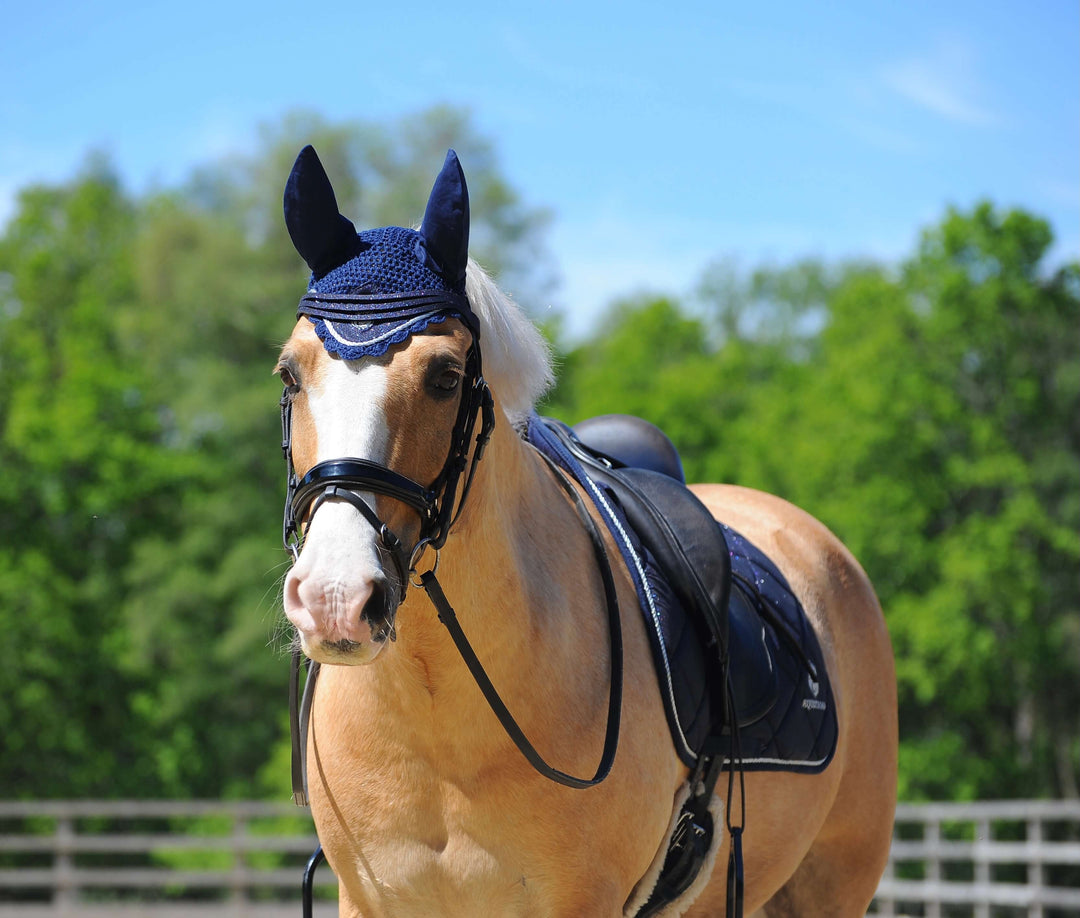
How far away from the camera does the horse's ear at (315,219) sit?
2596 millimetres

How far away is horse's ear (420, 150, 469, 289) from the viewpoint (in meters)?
2.59

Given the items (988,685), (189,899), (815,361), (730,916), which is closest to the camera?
(730,916)

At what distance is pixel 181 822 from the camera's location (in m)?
25.3

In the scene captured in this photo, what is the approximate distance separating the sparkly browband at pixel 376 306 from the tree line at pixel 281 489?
65.2 feet

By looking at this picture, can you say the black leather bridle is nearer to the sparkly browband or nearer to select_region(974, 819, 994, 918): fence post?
the sparkly browband

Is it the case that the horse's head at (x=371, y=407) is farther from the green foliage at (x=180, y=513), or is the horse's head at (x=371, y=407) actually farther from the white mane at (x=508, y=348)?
the green foliage at (x=180, y=513)

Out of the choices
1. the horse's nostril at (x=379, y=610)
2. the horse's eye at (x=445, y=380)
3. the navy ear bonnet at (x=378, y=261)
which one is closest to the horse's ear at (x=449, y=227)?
the navy ear bonnet at (x=378, y=261)

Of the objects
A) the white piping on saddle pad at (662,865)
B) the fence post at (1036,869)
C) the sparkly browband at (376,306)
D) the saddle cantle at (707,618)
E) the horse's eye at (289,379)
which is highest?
the sparkly browband at (376,306)

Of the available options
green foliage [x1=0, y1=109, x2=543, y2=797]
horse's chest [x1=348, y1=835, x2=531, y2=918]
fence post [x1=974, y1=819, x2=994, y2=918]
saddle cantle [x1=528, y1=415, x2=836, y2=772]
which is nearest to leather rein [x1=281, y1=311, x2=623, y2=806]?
horse's chest [x1=348, y1=835, x2=531, y2=918]

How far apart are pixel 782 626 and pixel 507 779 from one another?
1634mm

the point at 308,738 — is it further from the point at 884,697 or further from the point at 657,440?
the point at 884,697

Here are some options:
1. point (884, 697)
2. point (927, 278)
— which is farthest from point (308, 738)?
point (927, 278)

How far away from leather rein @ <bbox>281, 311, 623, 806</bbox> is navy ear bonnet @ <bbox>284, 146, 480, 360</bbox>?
119 mm

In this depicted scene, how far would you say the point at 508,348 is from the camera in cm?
276
